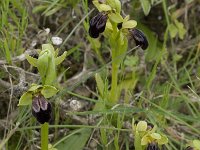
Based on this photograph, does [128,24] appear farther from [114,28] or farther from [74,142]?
[74,142]

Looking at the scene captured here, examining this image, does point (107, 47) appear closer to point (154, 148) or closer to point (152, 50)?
point (152, 50)

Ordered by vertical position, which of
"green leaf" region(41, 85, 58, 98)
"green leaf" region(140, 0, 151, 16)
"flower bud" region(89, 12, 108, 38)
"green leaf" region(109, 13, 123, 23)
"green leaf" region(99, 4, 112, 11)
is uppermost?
"green leaf" region(140, 0, 151, 16)

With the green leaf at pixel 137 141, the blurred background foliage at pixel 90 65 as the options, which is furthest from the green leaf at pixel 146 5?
the green leaf at pixel 137 141

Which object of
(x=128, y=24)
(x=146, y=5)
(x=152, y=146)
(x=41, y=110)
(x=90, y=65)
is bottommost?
(x=152, y=146)

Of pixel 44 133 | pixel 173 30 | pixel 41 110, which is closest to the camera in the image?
pixel 41 110

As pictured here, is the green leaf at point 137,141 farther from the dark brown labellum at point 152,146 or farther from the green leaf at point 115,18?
the green leaf at point 115,18

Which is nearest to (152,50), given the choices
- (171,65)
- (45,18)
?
(171,65)

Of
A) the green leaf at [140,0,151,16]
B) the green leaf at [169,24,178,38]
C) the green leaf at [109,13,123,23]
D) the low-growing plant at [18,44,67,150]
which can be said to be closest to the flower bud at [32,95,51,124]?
the low-growing plant at [18,44,67,150]

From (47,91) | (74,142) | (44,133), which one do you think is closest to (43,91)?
(47,91)

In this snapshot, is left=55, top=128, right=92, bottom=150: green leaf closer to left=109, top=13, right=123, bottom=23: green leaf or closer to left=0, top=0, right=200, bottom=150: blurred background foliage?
left=0, top=0, right=200, bottom=150: blurred background foliage
